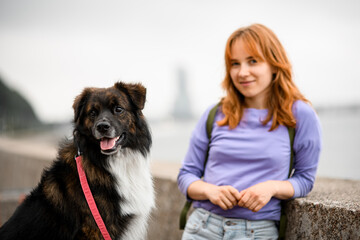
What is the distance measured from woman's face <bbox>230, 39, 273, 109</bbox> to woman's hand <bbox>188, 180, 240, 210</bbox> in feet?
2.94

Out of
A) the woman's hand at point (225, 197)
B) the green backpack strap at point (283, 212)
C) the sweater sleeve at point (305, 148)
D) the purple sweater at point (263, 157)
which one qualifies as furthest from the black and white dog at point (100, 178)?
the sweater sleeve at point (305, 148)

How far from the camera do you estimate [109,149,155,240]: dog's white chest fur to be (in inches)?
105

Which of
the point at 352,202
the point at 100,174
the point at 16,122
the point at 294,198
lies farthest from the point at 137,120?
the point at 16,122

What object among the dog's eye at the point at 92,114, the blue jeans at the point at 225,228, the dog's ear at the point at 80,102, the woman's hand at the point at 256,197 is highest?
the dog's ear at the point at 80,102

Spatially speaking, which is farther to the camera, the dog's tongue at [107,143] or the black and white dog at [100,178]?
the dog's tongue at [107,143]

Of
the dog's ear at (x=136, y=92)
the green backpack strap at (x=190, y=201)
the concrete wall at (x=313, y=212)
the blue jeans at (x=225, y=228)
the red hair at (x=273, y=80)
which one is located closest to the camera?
the concrete wall at (x=313, y=212)

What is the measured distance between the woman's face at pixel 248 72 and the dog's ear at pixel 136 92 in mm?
895

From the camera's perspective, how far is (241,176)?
8.48ft

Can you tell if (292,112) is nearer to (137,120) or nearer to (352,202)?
(352,202)

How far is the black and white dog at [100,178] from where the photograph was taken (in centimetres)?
247

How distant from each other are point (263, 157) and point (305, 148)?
1.15 feet

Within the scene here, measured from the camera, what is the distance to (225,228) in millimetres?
2494

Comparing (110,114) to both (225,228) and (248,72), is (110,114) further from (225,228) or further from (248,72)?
(225,228)

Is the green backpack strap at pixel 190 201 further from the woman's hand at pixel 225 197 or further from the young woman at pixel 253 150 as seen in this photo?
the woman's hand at pixel 225 197
